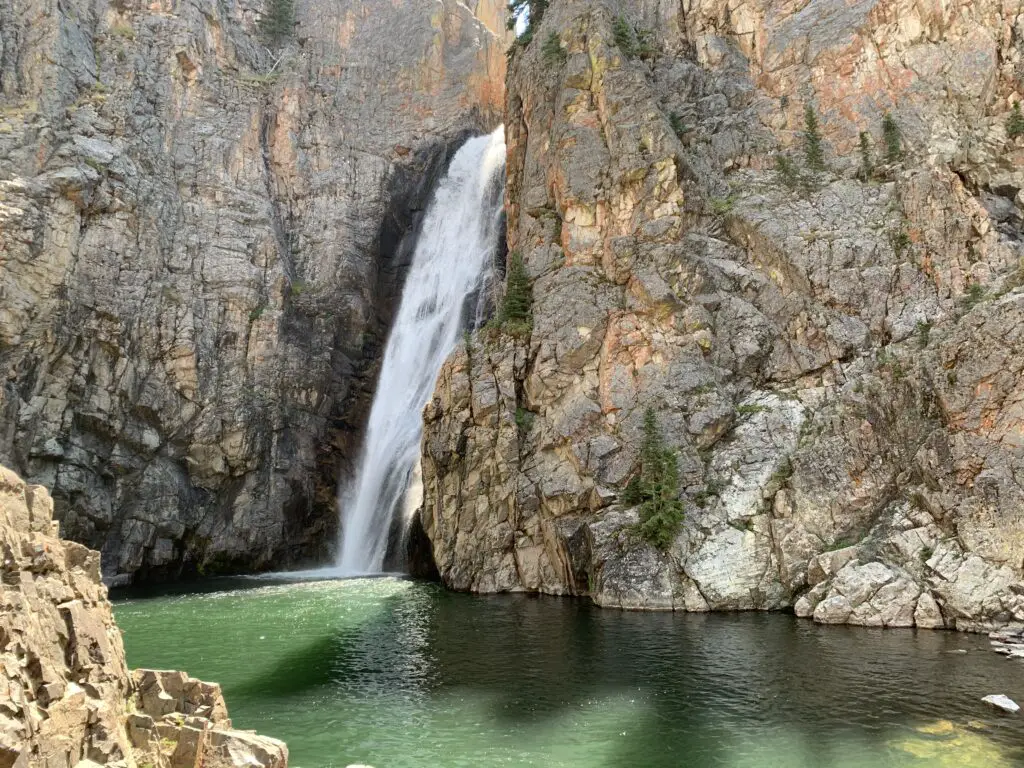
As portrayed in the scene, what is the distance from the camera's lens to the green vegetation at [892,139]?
36625 millimetres

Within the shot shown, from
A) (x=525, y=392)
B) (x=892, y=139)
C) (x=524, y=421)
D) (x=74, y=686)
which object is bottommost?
(x=74, y=686)

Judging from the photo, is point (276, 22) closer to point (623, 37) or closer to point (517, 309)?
point (623, 37)

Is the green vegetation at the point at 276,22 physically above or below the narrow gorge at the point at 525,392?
above

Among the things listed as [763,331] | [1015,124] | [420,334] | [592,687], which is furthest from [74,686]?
[1015,124]

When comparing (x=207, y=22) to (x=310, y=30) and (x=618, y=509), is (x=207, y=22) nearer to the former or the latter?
(x=310, y=30)

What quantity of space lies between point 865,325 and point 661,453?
11.4 metres

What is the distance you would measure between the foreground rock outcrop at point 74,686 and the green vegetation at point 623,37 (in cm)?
4059

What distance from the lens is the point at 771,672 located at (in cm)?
1808

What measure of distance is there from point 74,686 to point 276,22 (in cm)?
6033

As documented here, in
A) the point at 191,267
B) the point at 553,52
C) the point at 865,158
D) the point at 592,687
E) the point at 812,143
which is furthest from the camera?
the point at 191,267

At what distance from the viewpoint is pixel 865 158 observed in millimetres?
37344

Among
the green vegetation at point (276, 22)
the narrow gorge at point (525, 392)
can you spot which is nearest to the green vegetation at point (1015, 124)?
the narrow gorge at point (525, 392)

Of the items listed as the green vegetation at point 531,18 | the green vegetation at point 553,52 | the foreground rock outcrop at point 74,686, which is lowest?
the foreground rock outcrop at point 74,686

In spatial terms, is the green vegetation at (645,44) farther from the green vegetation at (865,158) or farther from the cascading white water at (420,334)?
the green vegetation at (865,158)
